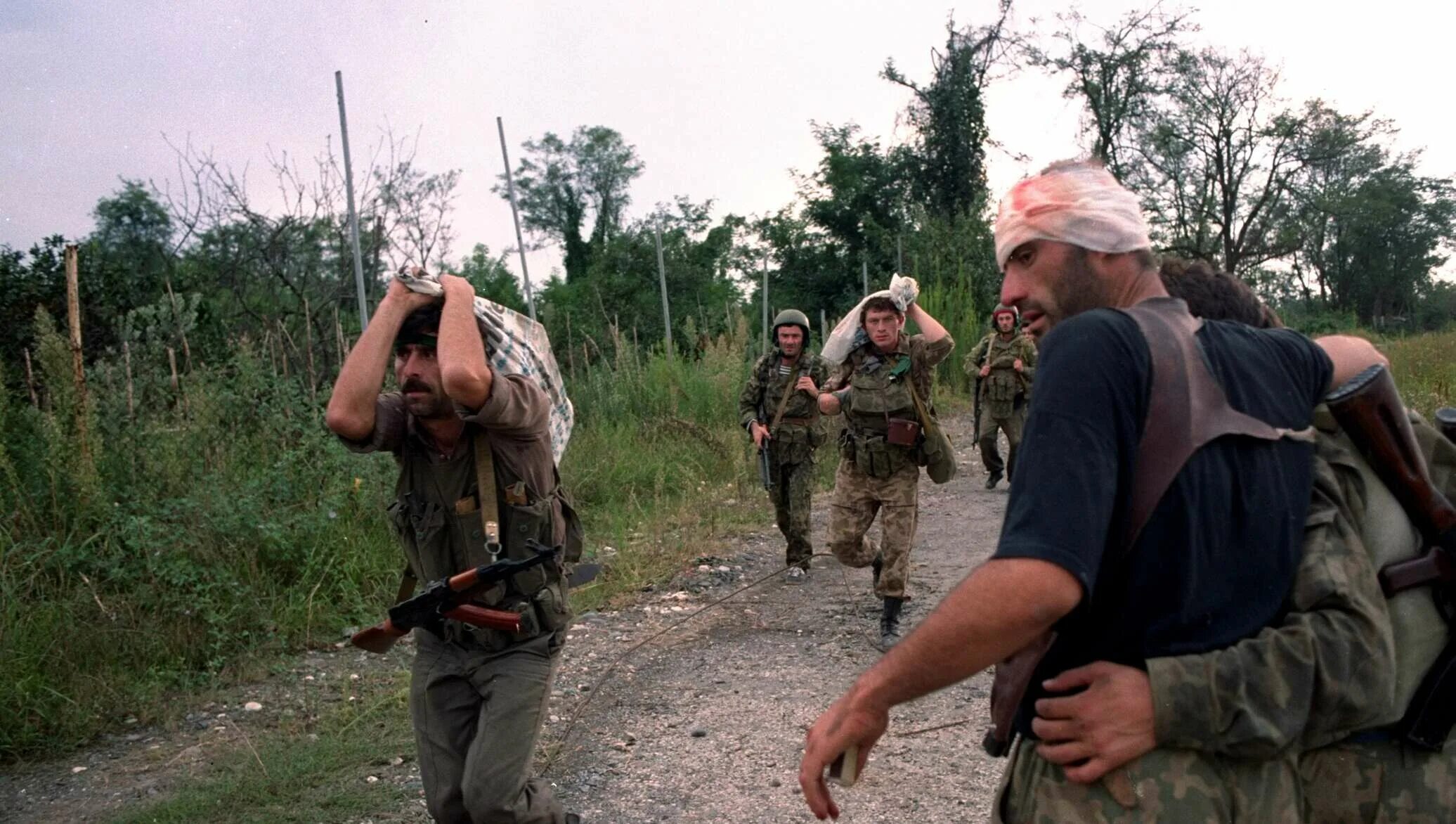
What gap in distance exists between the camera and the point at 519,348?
347 centimetres

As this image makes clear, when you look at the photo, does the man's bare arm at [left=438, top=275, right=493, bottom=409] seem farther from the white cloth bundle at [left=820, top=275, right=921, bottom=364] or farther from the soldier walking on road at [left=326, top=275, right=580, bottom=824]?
the white cloth bundle at [left=820, top=275, right=921, bottom=364]

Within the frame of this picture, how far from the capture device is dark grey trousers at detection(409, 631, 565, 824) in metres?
3.07

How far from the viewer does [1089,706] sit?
1.56 meters

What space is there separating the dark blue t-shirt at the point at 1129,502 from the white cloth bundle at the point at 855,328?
484 centimetres

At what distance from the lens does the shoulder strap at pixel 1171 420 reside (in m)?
1.52

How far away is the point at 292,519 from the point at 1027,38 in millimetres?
30408

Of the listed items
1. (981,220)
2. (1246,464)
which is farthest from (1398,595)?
(981,220)

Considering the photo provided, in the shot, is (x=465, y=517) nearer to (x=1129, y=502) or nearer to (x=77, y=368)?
(x=1129, y=502)

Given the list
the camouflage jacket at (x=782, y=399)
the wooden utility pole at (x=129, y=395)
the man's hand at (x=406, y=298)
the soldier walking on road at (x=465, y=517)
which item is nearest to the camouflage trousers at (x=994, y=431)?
the camouflage jacket at (x=782, y=399)

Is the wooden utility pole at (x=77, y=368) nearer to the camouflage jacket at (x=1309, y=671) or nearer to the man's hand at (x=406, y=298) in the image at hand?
the man's hand at (x=406, y=298)

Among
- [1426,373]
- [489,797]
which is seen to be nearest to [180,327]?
[489,797]

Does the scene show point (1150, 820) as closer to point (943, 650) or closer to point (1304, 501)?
point (943, 650)

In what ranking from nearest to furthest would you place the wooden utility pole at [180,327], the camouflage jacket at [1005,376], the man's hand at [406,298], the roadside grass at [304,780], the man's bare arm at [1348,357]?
the man's bare arm at [1348,357] < the man's hand at [406,298] < the roadside grass at [304,780] < the wooden utility pole at [180,327] < the camouflage jacket at [1005,376]

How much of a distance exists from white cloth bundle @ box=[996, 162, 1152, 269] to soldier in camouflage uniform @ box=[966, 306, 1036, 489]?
8.96 metres
